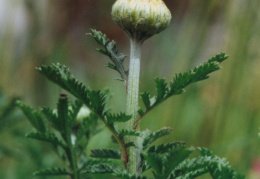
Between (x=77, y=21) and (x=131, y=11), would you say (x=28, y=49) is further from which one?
(x=131, y=11)

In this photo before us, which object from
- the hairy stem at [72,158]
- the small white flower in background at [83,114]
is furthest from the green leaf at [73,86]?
the small white flower in background at [83,114]

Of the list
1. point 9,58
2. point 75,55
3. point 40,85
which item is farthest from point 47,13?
point 75,55

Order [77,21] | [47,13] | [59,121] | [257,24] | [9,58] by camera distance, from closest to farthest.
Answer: [59,121] → [257,24] → [9,58] → [47,13] → [77,21]

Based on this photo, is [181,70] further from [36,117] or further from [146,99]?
[146,99]

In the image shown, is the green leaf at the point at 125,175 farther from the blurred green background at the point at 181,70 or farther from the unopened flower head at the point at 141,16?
the blurred green background at the point at 181,70

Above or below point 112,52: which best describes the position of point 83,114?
above

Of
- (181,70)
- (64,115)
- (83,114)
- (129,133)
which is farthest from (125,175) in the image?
(181,70)

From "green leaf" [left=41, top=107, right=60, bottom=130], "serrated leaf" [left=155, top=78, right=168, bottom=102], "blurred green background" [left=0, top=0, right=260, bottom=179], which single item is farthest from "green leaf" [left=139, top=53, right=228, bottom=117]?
"blurred green background" [left=0, top=0, right=260, bottom=179]
